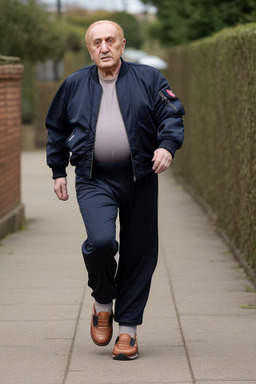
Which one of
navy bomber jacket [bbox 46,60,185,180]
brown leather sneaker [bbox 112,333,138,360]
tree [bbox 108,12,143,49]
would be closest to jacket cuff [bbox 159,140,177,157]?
navy bomber jacket [bbox 46,60,185,180]

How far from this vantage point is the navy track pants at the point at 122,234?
518cm

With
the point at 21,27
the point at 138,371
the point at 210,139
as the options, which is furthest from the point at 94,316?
the point at 21,27

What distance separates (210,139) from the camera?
37.4 ft

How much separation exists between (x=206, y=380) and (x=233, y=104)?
179 inches

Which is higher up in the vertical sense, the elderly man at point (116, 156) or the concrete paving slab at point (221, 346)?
the elderly man at point (116, 156)

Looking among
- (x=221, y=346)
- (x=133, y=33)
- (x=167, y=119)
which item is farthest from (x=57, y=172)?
(x=133, y=33)

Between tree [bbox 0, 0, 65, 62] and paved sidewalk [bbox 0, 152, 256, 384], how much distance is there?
12168 mm

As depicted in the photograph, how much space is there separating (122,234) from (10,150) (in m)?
5.49

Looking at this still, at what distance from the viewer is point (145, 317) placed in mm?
6445

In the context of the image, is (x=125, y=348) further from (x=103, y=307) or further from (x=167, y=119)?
(x=167, y=119)

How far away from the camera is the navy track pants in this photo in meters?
5.18

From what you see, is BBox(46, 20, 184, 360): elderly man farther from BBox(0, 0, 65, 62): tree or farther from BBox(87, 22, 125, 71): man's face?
BBox(0, 0, 65, 62): tree

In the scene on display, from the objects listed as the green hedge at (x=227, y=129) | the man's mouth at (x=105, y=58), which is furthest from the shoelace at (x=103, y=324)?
the green hedge at (x=227, y=129)

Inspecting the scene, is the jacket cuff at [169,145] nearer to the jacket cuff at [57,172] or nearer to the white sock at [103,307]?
the jacket cuff at [57,172]
